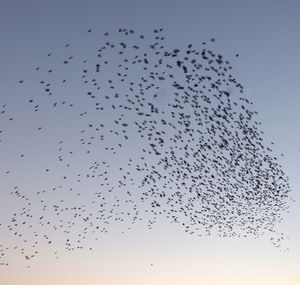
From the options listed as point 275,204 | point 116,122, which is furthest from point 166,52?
point 275,204

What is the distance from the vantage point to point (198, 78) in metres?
19.0

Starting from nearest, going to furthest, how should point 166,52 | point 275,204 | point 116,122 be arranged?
point 166,52 < point 116,122 < point 275,204

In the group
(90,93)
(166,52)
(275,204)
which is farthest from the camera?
(275,204)

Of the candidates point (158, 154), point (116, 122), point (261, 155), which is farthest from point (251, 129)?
point (116, 122)

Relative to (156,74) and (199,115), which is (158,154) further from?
(156,74)

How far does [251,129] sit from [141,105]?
195 inches

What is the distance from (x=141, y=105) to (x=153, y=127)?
115 cm

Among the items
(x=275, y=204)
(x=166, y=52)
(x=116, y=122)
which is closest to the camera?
(x=166, y=52)

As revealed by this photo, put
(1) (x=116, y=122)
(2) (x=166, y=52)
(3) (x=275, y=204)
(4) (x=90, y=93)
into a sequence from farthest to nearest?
(3) (x=275, y=204), (1) (x=116, y=122), (4) (x=90, y=93), (2) (x=166, y=52)

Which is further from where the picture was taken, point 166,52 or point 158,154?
point 158,154

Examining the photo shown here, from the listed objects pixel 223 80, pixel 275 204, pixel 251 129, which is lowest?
pixel 275 204

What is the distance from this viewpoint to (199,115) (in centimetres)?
2006

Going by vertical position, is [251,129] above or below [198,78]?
below

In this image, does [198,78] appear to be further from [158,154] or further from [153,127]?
[158,154]
